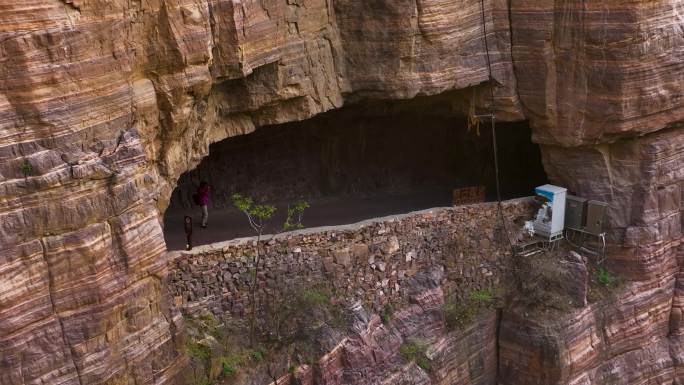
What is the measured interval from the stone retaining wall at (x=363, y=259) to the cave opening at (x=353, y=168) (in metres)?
1.33

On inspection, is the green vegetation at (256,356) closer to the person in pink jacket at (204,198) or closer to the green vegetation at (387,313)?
the green vegetation at (387,313)

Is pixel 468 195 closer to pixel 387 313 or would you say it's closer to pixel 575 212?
pixel 575 212

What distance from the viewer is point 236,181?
1931 cm

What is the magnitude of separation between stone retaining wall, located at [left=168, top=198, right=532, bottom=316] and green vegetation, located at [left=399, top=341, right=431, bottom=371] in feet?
3.18

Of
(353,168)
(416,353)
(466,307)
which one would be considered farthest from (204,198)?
(466,307)

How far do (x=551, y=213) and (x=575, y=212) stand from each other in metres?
0.75

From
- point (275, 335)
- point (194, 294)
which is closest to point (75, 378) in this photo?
point (194, 294)

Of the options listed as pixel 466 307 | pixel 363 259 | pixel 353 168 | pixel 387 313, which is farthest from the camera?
pixel 353 168

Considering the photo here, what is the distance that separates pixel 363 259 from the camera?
1661cm

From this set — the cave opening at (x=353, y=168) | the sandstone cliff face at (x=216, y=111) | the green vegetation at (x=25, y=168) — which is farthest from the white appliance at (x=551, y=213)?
the green vegetation at (x=25, y=168)

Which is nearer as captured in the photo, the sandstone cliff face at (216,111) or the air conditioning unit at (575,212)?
the sandstone cliff face at (216,111)

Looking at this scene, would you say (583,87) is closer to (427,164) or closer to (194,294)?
(427,164)

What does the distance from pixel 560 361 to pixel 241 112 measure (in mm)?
8729

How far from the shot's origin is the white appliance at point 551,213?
19.2m
